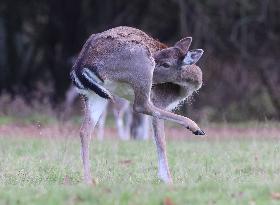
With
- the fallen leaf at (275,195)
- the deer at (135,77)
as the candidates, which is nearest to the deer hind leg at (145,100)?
the deer at (135,77)

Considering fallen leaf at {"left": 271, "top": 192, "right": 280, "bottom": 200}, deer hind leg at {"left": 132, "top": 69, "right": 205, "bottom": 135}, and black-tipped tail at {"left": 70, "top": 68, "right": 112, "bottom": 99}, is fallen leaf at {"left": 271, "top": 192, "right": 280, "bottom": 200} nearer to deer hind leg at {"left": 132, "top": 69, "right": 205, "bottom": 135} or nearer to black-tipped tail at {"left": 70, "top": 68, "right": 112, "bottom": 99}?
deer hind leg at {"left": 132, "top": 69, "right": 205, "bottom": 135}

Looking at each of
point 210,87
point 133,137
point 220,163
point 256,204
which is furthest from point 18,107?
point 256,204

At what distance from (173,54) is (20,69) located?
19.9 m

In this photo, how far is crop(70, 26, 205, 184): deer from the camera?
27.4 feet

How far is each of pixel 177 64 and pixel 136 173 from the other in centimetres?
158

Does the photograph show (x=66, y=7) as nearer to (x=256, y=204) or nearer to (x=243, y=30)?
(x=243, y=30)

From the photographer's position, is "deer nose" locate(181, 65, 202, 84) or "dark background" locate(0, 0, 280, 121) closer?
"deer nose" locate(181, 65, 202, 84)

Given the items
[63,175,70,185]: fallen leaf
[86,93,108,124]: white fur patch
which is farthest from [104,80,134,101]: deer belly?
[63,175,70,185]: fallen leaf

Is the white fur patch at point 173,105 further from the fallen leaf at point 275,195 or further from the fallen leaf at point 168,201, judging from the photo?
the fallen leaf at point 168,201

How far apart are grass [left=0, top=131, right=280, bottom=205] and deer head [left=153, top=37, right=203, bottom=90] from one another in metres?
1.11

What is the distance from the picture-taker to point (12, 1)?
26.2 metres

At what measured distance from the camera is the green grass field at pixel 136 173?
263 inches

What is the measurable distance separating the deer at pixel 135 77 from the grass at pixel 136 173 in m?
0.63

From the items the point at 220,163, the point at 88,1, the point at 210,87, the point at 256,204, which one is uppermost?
the point at 88,1
